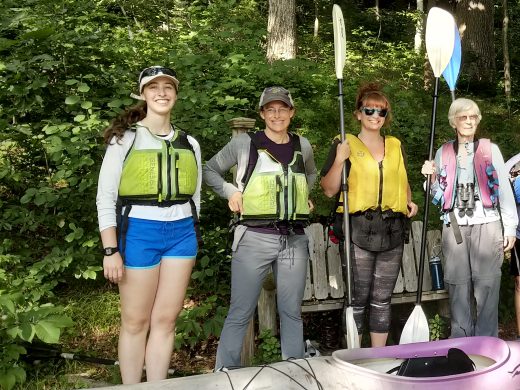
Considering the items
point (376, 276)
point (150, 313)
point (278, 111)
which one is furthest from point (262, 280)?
Result: point (278, 111)

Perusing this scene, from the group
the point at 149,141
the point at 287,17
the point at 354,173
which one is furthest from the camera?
the point at 287,17

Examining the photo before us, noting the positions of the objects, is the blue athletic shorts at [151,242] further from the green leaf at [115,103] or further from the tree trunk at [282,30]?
the tree trunk at [282,30]

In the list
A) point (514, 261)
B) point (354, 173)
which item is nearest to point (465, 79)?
point (514, 261)

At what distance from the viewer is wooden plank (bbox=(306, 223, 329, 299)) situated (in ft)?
12.8

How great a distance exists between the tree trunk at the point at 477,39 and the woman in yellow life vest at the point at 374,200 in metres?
7.70

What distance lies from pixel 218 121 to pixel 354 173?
1.35 metres

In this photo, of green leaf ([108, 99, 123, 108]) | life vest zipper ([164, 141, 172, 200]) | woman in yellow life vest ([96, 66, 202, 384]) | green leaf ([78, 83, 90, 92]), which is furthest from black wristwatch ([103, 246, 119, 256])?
green leaf ([78, 83, 90, 92])

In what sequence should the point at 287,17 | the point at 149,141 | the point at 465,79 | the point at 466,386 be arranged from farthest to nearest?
1. the point at 465,79
2. the point at 287,17
3. the point at 149,141
4. the point at 466,386

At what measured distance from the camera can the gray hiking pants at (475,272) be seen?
11.0 ft

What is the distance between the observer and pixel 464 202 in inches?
133

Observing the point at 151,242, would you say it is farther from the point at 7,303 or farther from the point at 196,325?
the point at 196,325

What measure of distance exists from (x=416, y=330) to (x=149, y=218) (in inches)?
81.2

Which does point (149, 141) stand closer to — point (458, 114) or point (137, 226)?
point (137, 226)

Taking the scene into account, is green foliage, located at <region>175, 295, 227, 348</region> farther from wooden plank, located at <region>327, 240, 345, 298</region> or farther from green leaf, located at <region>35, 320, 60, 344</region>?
green leaf, located at <region>35, 320, 60, 344</region>
